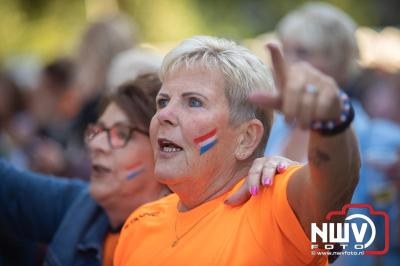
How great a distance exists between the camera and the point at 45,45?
16.6 metres

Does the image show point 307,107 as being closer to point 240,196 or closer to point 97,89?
point 240,196

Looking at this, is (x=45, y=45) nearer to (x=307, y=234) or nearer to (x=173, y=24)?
(x=173, y=24)

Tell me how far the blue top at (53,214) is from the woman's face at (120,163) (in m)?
0.21

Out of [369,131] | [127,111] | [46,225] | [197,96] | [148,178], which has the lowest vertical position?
[369,131]

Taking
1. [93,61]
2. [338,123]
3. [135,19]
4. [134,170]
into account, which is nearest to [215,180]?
[338,123]

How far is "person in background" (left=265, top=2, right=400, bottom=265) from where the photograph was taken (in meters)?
5.34

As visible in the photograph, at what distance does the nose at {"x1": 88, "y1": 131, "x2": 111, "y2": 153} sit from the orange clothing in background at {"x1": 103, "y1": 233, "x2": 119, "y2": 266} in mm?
429

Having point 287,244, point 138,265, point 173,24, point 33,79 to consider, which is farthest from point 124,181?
point 173,24

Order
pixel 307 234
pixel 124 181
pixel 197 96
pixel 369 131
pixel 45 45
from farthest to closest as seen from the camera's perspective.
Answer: pixel 45 45, pixel 369 131, pixel 124 181, pixel 197 96, pixel 307 234

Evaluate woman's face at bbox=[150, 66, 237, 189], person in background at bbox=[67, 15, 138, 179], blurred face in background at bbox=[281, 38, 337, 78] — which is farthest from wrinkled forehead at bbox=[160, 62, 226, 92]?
person in background at bbox=[67, 15, 138, 179]

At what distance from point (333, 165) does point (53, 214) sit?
2236mm

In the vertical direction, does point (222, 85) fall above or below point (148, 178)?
above

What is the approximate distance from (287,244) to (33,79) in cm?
719

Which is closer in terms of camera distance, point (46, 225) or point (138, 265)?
point (138, 265)
